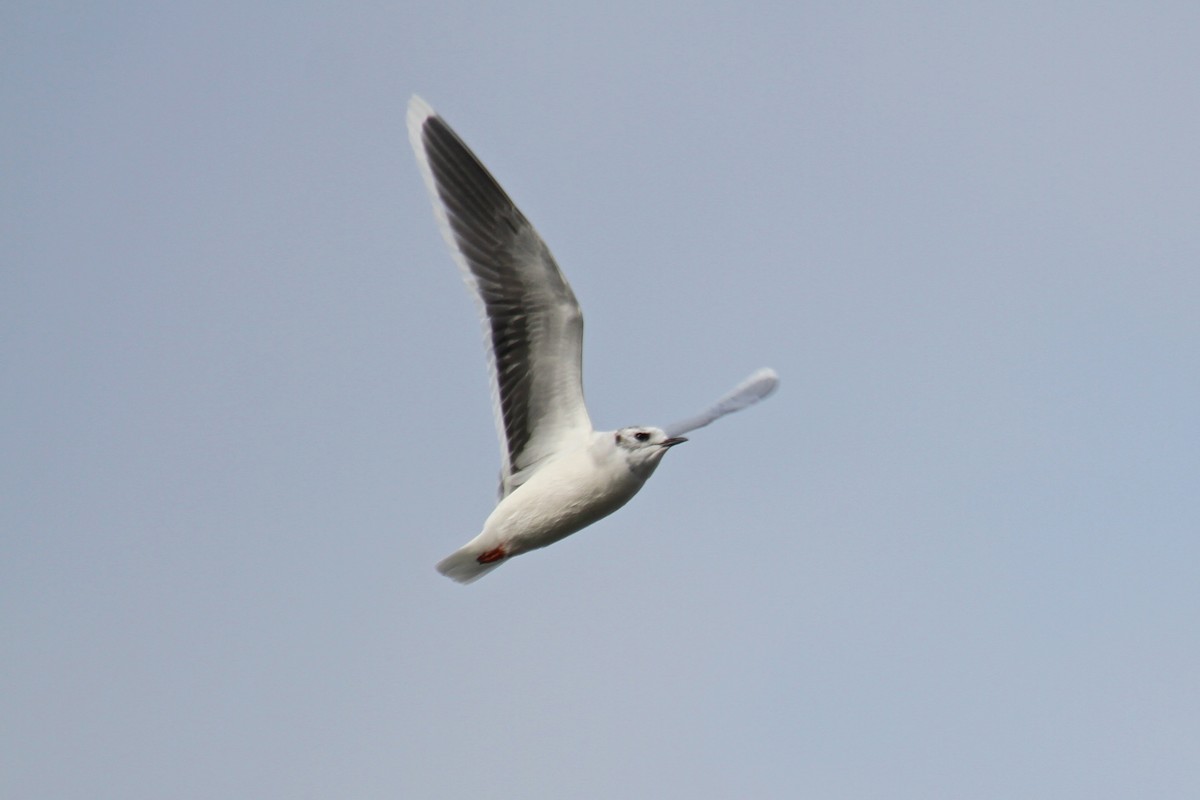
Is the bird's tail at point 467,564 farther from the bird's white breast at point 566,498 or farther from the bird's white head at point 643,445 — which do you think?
the bird's white head at point 643,445

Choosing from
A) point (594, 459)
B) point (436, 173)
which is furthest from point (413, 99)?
point (594, 459)

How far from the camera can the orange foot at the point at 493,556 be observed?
30.5 feet

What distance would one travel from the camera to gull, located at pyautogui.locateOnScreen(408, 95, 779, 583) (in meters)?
9.27

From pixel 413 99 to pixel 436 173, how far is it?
0.55m

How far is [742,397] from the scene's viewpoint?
10.2m

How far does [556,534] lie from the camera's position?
30.0 ft

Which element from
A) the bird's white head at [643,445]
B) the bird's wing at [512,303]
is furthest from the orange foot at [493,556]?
the bird's white head at [643,445]

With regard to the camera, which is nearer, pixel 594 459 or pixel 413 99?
pixel 594 459

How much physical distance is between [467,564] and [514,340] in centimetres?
140

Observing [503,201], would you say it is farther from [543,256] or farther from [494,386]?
[494,386]

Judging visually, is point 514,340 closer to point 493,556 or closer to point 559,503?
point 559,503

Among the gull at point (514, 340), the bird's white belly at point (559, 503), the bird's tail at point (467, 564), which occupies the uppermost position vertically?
the gull at point (514, 340)

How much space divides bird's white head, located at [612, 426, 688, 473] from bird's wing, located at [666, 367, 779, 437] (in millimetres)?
278

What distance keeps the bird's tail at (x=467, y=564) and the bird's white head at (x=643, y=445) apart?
1.06 meters
